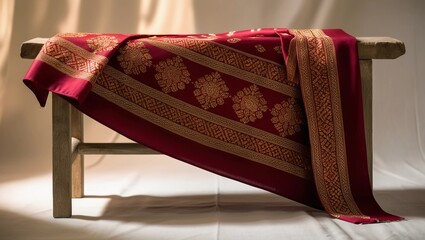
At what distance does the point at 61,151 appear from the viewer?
3.10 meters

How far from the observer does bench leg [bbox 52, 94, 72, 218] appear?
3088mm

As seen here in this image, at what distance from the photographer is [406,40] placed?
4375 millimetres

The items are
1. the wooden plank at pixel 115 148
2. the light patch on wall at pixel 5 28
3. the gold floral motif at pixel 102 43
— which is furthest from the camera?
the light patch on wall at pixel 5 28

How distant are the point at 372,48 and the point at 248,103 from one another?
45cm

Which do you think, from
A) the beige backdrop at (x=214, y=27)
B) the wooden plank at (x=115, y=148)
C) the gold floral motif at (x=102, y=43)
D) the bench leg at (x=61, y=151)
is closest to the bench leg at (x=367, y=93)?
the wooden plank at (x=115, y=148)

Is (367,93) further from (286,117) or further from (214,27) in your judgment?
(214,27)

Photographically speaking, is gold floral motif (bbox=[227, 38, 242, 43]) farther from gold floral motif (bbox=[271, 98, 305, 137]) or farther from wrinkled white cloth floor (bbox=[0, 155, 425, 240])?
wrinkled white cloth floor (bbox=[0, 155, 425, 240])

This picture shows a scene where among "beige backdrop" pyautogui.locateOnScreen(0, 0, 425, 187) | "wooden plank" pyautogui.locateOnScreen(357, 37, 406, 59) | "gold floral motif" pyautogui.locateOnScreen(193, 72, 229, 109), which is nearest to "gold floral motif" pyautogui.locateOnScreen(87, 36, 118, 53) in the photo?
"gold floral motif" pyautogui.locateOnScreen(193, 72, 229, 109)

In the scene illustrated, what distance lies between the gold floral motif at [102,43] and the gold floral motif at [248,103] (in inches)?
17.3

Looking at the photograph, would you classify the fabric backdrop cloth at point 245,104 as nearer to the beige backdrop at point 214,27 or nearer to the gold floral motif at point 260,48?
the gold floral motif at point 260,48

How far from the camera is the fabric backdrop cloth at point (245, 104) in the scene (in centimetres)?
309

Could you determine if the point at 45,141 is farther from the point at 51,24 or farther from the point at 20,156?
the point at 51,24

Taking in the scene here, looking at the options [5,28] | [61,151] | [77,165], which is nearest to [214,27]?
[5,28]

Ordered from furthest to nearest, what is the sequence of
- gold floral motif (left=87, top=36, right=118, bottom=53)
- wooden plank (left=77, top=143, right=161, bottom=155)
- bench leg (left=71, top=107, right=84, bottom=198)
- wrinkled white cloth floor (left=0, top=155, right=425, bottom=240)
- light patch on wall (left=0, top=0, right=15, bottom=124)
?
light patch on wall (left=0, top=0, right=15, bottom=124) < bench leg (left=71, top=107, right=84, bottom=198) < wooden plank (left=77, top=143, right=161, bottom=155) < gold floral motif (left=87, top=36, right=118, bottom=53) < wrinkled white cloth floor (left=0, top=155, right=425, bottom=240)
